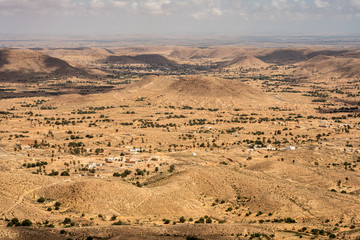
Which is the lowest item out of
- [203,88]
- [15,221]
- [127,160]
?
[127,160]

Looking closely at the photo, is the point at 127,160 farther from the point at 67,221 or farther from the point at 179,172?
the point at 67,221

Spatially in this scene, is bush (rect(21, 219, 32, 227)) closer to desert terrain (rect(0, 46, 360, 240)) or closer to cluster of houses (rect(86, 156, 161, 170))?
desert terrain (rect(0, 46, 360, 240))

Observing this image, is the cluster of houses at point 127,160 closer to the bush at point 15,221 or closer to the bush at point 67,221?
the bush at point 67,221

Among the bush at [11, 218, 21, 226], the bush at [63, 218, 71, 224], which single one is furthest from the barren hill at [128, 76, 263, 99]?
the bush at [11, 218, 21, 226]

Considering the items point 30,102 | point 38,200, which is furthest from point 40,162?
point 30,102

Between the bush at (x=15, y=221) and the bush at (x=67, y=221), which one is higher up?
the bush at (x=15, y=221)

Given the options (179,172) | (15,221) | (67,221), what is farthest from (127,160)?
(15,221)

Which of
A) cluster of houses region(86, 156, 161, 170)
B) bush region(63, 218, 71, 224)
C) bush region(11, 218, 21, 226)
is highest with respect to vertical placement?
bush region(11, 218, 21, 226)

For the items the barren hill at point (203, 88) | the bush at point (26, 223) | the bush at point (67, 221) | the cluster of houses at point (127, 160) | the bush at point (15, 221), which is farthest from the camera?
the barren hill at point (203, 88)

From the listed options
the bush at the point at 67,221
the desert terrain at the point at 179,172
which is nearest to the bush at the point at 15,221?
the desert terrain at the point at 179,172

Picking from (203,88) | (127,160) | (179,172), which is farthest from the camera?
(203,88)

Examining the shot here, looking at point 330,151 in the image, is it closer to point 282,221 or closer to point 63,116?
point 282,221
